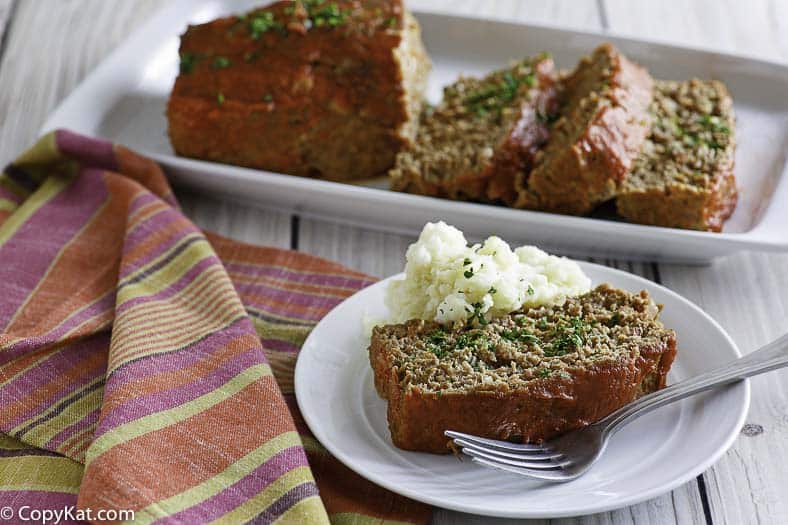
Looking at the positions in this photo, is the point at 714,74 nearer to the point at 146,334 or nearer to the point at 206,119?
the point at 206,119

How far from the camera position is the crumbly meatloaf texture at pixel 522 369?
2.82 meters

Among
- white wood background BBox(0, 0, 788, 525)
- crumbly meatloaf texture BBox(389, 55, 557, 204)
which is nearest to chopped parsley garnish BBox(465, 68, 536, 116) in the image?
crumbly meatloaf texture BBox(389, 55, 557, 204)

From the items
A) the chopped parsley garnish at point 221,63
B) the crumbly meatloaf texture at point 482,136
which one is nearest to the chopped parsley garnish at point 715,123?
the crumbly meatloaf texture at point 482,136

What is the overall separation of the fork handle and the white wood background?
27 cm

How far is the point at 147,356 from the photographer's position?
10.7 feet

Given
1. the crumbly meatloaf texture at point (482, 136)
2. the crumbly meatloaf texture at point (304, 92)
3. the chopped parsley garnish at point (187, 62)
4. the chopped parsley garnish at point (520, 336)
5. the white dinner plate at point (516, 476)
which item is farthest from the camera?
the chopped parsley garnish at point (187, 62)

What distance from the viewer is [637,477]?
8.93 ft

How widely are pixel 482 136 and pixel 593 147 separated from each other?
0.60 metres

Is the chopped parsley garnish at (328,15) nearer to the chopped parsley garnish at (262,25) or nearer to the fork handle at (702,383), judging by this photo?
the chopped parsley garnish at (262,25)

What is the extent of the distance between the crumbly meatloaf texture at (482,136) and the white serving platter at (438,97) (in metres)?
0.15

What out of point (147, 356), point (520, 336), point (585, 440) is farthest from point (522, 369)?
point (147, 356)

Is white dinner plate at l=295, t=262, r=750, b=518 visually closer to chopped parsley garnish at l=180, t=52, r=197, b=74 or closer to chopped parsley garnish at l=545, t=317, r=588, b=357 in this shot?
chopped parsley garnish at l=545, t=317, r=588, b=357

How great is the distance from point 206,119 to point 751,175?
2535 millimetres

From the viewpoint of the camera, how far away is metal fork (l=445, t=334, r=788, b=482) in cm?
272
